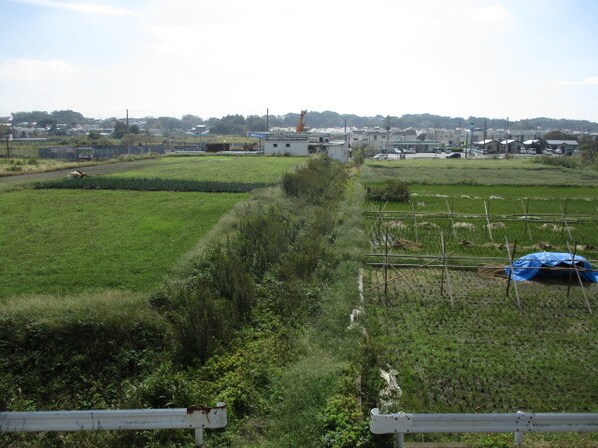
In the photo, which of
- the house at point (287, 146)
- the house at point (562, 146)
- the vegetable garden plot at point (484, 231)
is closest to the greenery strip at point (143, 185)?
the vegetable garden plot at point (484, 231)

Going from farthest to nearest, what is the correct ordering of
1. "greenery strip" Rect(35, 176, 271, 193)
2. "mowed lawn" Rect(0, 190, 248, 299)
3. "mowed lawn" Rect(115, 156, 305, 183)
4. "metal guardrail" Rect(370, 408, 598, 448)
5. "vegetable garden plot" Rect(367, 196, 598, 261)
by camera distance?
1. "mowed lawn" Rect(115, 156, 305, 183)
2. "greenery strip" Rect(35, 176, 271, 193)
3. "vegetable garden plot" Rect(367, 196, 598, 261)
4. "mowed lawn" Rect(0, 190, 248, 299)
5. "metal guardrail" Rect(370, 408, 598, 448)

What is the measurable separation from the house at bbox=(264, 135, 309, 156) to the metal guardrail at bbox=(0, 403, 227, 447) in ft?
175

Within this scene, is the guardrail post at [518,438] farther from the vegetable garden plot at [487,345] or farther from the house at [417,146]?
the house at [417,146]

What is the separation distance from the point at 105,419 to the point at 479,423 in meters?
3.90

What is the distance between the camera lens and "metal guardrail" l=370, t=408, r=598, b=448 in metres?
5.38

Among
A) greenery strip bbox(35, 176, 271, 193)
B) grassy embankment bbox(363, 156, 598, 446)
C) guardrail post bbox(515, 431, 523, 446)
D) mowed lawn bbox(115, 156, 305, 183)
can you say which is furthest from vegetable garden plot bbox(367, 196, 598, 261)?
mowed lawn bbox(115, 156, 305, 183)

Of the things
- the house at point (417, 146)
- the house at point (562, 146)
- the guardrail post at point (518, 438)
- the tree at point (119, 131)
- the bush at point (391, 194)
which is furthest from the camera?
the house at point (417, 146)

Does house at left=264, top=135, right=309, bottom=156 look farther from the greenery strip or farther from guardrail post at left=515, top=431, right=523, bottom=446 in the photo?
guardrail post at left=515, top=431, right=523, bottom=446

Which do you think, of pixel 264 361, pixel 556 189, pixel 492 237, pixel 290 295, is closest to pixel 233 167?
pixel 556 189

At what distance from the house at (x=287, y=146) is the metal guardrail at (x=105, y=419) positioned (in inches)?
2104

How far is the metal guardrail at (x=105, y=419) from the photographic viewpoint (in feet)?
17.8

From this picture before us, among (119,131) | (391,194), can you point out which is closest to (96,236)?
(391,194)

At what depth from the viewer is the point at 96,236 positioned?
16062 mm

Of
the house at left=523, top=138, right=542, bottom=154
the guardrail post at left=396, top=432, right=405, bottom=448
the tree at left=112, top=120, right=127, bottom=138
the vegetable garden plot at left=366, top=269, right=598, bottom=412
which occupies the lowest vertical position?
the vegetable garden plot at left=366, top=269, right=598, bottom=412
